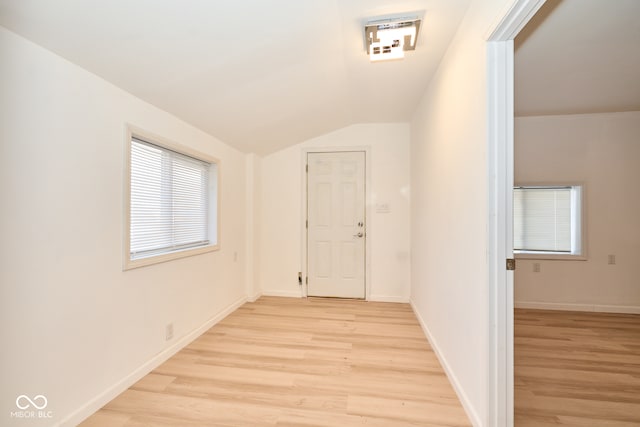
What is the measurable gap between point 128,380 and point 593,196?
206 inches

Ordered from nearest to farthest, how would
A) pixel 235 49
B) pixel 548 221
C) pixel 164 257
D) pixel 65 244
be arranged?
pixel 65 244 < pixel 235 49 < pixel 164 257 < pixel 548 221

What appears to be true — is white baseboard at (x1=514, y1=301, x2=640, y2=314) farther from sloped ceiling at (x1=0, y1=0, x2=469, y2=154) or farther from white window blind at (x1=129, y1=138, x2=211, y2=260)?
white window blind at (x1=129, y1=138, x2=211, y2=260)

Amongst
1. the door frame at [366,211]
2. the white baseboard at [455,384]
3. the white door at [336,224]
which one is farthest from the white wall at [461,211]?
the white door at [336,224]

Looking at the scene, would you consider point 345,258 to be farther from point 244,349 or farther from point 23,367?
point 23,367

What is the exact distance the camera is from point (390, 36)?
1896mm

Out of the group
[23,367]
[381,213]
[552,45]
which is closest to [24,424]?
[23,367]

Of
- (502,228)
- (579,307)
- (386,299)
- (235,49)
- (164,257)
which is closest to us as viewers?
(502,228)

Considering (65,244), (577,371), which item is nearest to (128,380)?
(65,244)

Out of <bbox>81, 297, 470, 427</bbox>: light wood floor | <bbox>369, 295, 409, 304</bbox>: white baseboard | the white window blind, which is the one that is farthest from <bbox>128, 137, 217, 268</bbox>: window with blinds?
<bbox>369, 295, 409, 304</bbox>: white baseboard

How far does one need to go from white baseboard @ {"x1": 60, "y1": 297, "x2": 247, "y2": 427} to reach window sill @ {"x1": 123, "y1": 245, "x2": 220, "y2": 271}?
29.5 inches

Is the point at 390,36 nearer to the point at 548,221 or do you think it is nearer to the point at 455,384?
the point at 455,384

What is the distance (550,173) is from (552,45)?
7.24 feet

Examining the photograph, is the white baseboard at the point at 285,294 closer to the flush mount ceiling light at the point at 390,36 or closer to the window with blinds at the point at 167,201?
the window with blinds at the point at 167,201

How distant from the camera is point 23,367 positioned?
1.40m
